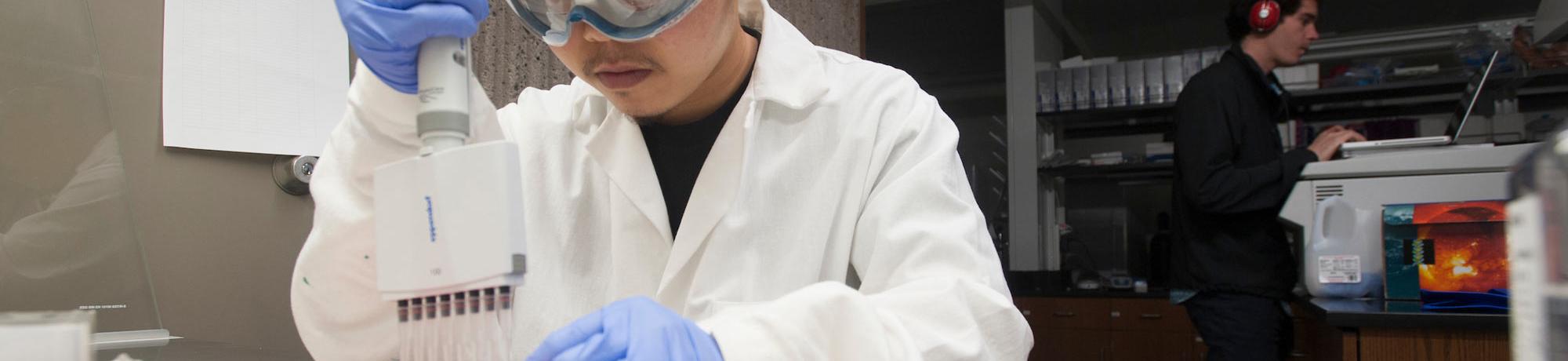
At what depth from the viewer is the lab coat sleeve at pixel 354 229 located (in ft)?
2.93

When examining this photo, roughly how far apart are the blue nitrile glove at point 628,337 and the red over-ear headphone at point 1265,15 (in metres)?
2.43

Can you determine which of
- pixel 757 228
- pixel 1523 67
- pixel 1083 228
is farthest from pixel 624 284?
pixel 1083 228

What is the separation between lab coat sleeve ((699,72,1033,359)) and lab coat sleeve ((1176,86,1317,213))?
1.49m

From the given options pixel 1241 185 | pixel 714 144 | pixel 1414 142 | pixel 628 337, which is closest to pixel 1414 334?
pixel 1241 185

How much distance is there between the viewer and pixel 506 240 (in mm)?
679

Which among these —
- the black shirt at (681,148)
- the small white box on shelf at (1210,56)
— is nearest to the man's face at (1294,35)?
the small white box on shelf at (1210,56)

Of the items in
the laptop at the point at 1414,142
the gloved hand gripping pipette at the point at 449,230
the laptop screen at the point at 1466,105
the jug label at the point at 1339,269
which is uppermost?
the laptop screen at the point at 1466,105

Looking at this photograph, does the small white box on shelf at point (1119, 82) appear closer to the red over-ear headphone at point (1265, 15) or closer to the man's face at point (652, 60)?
the red over-ear headphone at point (1265, 15)

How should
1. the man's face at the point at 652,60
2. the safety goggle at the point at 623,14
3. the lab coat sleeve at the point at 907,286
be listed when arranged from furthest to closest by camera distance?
the man's face at the point at 652,60, the safety goggle at the point at 623,14, the lab coat sleeve at the point at 907,286

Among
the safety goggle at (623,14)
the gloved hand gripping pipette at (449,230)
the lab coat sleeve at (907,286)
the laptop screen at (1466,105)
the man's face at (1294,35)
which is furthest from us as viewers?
the man's face at (1294,35)

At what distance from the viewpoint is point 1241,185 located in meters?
2.45

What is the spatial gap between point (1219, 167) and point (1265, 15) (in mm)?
506

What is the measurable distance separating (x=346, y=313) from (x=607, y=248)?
32 cm

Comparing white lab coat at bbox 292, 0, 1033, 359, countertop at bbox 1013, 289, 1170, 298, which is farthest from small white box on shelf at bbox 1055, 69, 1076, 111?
white lab coat at bbox 292, 0, 1033, 359
